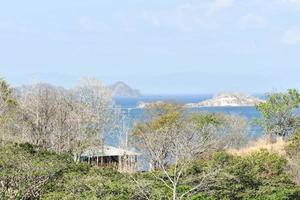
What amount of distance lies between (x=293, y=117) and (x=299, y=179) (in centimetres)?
1498

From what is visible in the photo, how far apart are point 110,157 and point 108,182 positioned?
23761 mm

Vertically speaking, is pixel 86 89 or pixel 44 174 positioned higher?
pixel 86 89

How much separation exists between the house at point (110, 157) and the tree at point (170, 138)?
3.21 ft

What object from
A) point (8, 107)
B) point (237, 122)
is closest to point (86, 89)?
point (8, 107)

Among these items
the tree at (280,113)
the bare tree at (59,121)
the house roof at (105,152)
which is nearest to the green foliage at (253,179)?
the bare tree at (59,121)

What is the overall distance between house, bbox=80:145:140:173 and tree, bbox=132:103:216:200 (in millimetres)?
977

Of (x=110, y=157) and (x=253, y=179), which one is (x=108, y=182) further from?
(x=110, y=157)

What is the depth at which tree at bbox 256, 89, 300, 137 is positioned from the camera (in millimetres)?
40219

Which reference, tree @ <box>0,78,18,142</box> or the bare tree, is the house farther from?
tree @ <box>0,78,18,142</box>

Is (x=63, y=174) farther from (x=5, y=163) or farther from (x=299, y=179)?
(x=299, y=179)

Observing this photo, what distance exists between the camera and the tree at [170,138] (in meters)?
20.1

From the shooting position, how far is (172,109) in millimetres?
47219

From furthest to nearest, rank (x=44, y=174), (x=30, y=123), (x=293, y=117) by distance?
(x=293, y=117)
(x=30, y=123)
(x=44, y=174)

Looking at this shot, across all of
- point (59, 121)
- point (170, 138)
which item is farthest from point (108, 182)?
point (59, 121)
